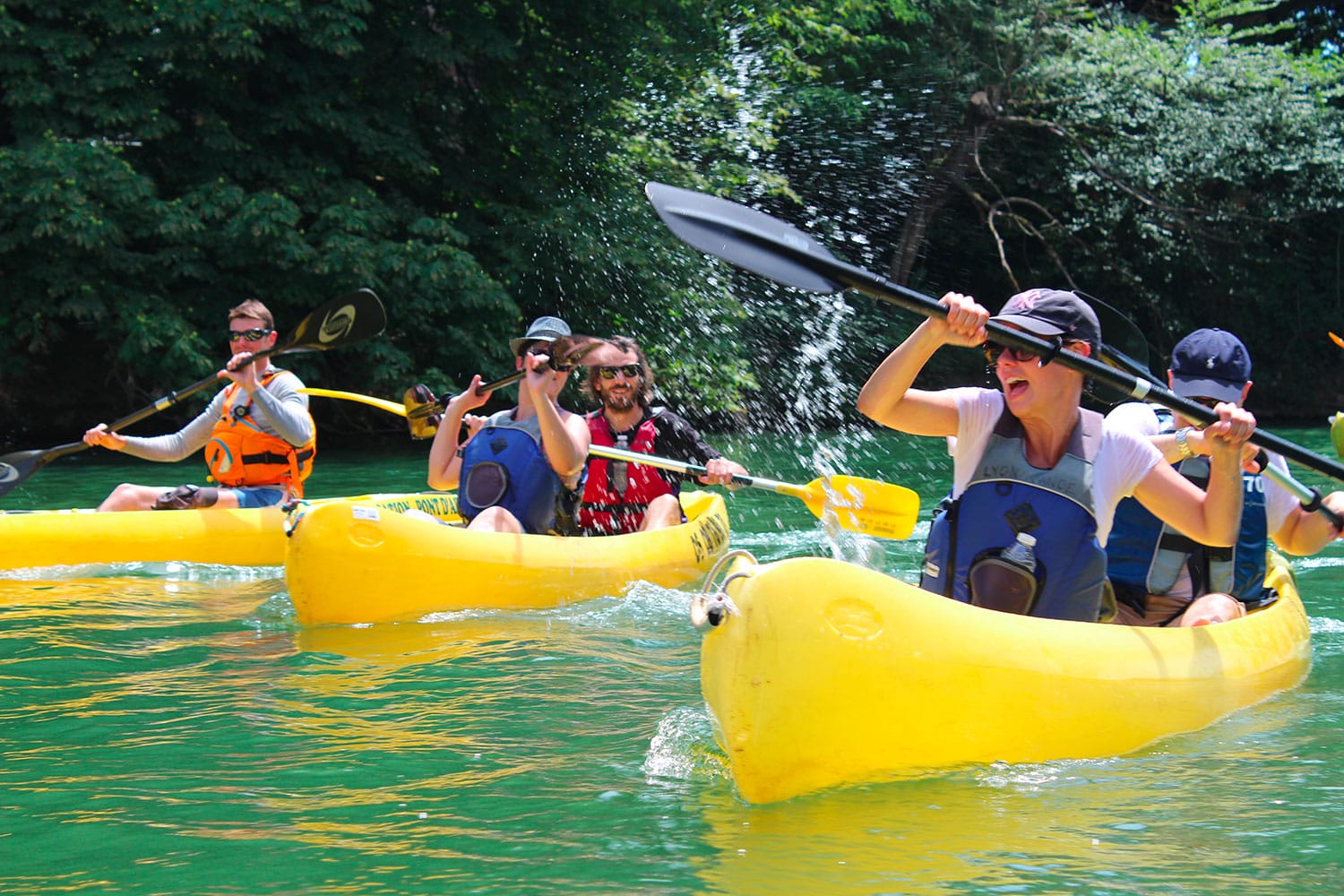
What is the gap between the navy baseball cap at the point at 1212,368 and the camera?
366 cm

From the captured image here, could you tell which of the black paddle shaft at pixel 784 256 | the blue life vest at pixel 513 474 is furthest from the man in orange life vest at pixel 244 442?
the black paddle shaft at pixel 784 256

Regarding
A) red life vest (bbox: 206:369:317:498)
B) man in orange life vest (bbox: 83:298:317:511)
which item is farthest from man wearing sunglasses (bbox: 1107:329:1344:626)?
red life vest (bbox: 206:369:317:498)

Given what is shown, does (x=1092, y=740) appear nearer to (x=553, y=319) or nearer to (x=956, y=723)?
(x=956, y=723)

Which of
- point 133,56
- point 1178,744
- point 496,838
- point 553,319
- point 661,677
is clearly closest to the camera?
point 496,838

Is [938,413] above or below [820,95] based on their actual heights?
below

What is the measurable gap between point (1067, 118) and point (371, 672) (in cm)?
1601

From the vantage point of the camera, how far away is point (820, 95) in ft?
52.6

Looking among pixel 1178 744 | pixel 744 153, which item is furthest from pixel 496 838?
pixel 744 153

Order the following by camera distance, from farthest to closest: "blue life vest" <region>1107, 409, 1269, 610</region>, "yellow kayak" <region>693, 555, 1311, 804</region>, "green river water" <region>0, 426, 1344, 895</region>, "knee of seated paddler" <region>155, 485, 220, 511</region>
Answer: "knee of seated paddler" <region>155, 485, 220, 511</region> → "blue life vest" <region>1107, 409, 1269, 610</region> → "yellow kayak" <region>693, 555, 1311, 804</region> → "green river water" <region>0, 426, 1344, 895</region>

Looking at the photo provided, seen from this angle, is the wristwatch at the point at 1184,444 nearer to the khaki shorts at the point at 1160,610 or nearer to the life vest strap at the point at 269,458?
the khaki shorts at the point at 1160,610

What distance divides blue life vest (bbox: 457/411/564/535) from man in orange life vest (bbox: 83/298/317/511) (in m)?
1.00

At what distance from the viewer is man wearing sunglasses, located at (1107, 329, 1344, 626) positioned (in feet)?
12.3

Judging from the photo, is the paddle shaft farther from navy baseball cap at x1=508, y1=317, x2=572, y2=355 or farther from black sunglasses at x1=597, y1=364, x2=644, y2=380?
navy baseball cap at x1=508, y1=317, x2=572, y2=355

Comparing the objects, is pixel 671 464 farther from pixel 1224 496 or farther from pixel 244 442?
pixel 1224 496
